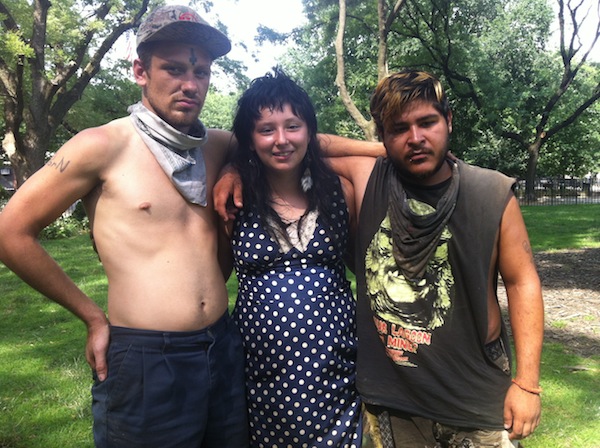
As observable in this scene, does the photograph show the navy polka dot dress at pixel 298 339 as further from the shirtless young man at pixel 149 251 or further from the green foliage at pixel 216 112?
the green foliage at pixel 216 112

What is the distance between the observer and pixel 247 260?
7.38 ft

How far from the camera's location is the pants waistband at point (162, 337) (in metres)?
2.06

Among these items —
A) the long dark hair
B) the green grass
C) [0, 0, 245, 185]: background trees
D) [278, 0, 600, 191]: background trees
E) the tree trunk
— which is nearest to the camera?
the long dark hair

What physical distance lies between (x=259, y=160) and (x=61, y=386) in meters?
3.30

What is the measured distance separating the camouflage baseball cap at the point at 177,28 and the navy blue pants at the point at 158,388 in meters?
1.19

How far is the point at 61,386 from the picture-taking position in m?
4.52

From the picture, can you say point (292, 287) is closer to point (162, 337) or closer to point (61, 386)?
point (162, 337)

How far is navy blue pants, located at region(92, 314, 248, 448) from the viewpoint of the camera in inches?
80.7

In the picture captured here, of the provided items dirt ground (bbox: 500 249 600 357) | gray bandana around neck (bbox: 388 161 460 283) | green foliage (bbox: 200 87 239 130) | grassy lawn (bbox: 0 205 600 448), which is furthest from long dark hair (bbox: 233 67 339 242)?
green foliage (bbox: 200 87 239 130)

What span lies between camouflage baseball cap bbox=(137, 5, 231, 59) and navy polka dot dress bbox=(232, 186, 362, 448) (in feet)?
2.51

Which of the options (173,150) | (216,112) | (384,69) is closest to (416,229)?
(173,150)

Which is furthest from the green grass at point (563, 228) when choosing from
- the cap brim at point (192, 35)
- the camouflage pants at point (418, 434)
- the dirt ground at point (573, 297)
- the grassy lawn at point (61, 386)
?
the cap brim at point (192, 35)

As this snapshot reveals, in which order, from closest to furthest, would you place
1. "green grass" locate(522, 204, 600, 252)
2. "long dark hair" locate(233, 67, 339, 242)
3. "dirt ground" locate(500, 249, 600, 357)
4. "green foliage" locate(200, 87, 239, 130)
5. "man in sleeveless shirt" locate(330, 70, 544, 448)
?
"man in sleeveless shirt" locate(330, 70, 544, 448)
"long dark hair" locate(233, 67, 339, 242)
"dirt ground" locate(500, 249, 600, 357)
"green grass" locate(522, 204, 600, 252)
"green foliage" locate(200, 87, 239, 130)

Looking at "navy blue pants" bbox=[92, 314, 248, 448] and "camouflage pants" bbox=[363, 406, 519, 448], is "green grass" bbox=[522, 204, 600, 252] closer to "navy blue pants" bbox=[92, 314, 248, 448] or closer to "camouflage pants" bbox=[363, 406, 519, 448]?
"camouflage pants" bbox=[363, 406, 519, 448]
